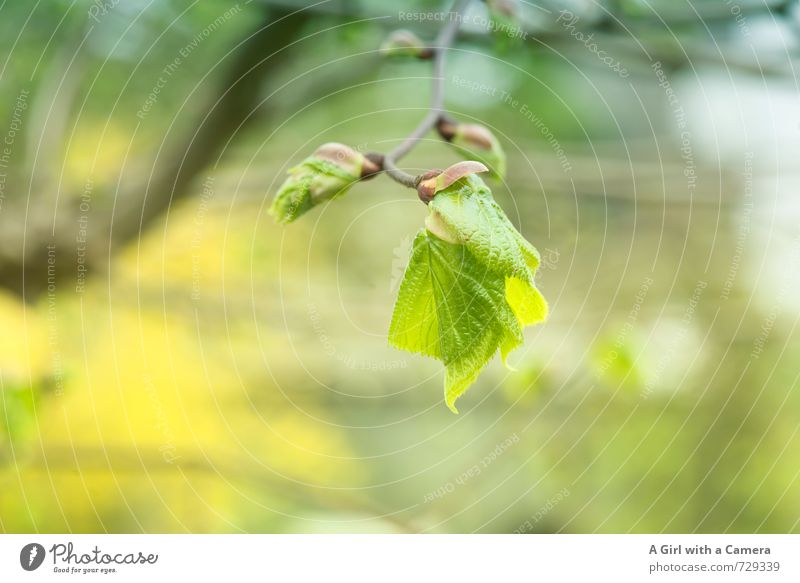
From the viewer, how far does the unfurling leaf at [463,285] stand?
49cm

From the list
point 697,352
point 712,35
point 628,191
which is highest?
point 712,35

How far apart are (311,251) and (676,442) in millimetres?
999

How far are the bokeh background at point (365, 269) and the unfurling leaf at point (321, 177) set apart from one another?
0.24 m

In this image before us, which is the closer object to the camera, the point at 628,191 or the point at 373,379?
the point at 628,191

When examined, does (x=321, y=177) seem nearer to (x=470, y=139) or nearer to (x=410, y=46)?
(x=470, y=139)

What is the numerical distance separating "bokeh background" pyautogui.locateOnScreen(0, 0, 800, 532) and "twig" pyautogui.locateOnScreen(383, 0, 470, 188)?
0.16 m
